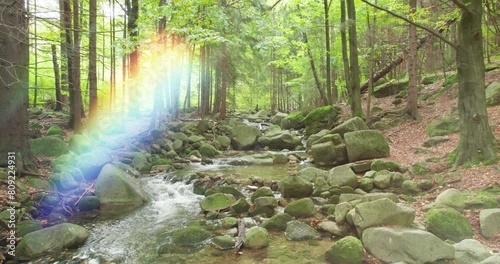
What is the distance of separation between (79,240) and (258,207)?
368 centimetres

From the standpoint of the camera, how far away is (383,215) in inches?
211

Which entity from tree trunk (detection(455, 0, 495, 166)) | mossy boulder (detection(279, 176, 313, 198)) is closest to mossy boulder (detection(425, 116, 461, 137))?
tree trunk (detection(455, 0, 495, 166))

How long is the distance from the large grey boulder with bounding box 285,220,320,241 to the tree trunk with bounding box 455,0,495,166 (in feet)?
14.4

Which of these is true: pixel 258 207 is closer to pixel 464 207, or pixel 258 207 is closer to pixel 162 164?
pixel 464 207

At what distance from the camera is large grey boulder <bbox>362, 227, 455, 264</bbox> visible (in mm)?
4406

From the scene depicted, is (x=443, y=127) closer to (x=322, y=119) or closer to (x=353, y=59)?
(x=353, y=59)

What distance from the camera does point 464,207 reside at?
5789 mm

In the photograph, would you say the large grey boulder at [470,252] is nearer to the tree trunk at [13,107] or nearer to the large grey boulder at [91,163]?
the tree trunk at [13,107]

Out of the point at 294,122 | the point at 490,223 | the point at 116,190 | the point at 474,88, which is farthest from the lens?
the point at 294,122

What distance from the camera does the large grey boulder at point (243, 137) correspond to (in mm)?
17406

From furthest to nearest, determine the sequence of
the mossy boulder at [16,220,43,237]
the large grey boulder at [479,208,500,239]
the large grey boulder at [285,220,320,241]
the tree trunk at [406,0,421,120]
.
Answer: the tree trunk at [406,0,421,120] < the large grey boulder at [285,220,320,241] < the mossy boulder at [16,220,43,237] < the large grey boulder at [479,208,500,239]

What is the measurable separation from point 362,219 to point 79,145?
9.71m

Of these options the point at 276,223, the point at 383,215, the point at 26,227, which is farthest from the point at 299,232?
the point at 26,227

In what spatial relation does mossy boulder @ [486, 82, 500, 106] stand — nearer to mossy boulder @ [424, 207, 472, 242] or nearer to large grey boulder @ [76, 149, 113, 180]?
mossy boulder @ [424, 207, 472, 242]
